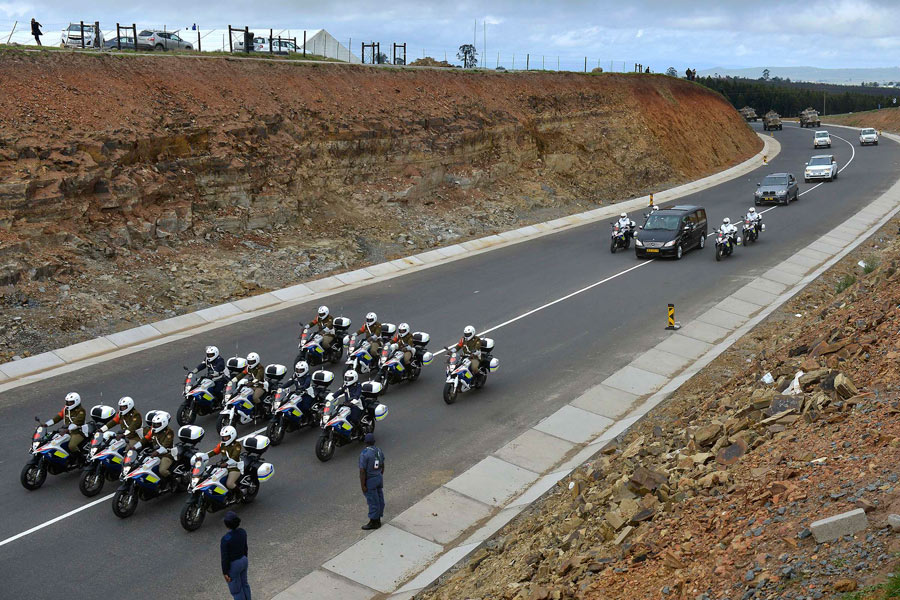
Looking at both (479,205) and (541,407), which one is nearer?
(541,407)

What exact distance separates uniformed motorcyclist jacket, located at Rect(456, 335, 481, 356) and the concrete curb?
8.27 meters

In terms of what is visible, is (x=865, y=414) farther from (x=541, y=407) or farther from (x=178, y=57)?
(x=178, y=57)

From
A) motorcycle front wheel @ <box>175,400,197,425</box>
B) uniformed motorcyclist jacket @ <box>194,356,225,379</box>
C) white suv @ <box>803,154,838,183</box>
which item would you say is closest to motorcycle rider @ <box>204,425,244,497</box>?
motorcycle front wheel @ <box>175,400,197,425</box>

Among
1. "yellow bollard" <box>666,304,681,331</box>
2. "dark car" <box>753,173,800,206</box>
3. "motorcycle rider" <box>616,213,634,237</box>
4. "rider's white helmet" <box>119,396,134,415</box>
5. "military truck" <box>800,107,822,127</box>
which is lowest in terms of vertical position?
"yellow bollard" <box>666,304,681,331</box>

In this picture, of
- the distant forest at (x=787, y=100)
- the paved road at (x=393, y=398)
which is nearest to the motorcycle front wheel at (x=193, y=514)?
the paved road at (x=393, y=398)

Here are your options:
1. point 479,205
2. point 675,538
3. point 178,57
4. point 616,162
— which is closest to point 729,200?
point 616,162

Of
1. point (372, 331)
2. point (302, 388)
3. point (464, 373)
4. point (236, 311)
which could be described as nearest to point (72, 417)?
point (302, 388)

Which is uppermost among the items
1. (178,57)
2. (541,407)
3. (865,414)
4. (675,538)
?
(178,57)

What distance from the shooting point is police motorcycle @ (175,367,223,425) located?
16.8 meters

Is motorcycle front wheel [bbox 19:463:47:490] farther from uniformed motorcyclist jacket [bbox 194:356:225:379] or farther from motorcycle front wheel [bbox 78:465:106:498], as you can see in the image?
uniformed motorcyclist jacket [bbox 194:356:225:379]

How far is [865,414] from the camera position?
11172 millimetres

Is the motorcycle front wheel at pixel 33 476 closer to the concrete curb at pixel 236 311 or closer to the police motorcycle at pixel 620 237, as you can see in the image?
the concrete curb at pixel 236 311

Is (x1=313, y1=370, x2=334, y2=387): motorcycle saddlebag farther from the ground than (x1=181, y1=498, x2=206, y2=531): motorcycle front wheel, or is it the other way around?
(x1=313, y1=370, x2=334, y2=387): motorcycle saddlebag

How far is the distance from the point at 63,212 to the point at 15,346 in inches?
223
